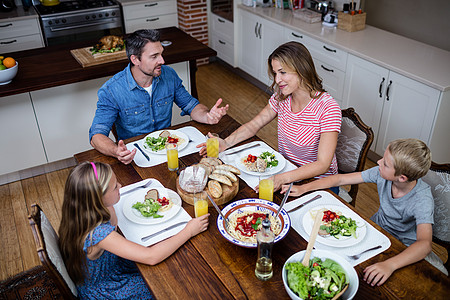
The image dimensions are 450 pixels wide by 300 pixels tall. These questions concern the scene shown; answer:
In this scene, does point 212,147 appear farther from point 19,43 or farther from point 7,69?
point 19,43

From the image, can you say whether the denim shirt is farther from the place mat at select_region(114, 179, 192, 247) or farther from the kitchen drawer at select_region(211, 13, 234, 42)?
the kitchen drawer at select_region(211, 13, 234, 42)

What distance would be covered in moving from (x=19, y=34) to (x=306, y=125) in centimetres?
355

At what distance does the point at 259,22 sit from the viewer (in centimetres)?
439

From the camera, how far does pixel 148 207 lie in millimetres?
1700

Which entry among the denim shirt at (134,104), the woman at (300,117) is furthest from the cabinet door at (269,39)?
the woman at (300,117)

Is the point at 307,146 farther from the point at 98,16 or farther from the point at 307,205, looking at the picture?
the point at 98,16

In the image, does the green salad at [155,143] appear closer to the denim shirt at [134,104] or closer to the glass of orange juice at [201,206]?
the denim shirt at [134,104]

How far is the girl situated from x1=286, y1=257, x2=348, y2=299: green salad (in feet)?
1.42

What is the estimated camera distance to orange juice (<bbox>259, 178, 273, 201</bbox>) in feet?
5.69

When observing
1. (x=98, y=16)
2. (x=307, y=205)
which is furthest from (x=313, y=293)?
(x=98, y=16)

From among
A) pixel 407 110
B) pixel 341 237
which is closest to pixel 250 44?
pixel 407 110

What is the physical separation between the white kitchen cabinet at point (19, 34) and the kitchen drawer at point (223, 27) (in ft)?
6.59

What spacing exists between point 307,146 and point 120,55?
177 centimetres

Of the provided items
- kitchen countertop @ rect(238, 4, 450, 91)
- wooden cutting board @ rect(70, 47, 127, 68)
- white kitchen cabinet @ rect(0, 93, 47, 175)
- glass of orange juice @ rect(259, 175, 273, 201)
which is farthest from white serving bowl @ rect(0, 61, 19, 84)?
kitchen countertop @ rect(238, 4, 450, 91)
